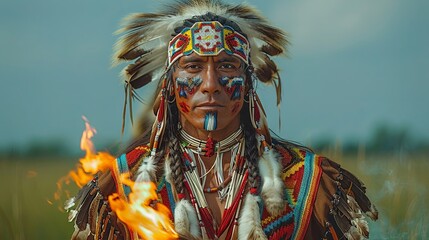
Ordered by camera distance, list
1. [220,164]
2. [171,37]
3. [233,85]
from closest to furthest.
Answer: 1. [233,85]
2. [220,164]
3. [171,37]

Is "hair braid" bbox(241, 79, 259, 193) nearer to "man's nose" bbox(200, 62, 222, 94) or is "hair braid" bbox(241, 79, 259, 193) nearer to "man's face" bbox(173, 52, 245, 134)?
"man's face" bbox(173, 52, 245, 134)

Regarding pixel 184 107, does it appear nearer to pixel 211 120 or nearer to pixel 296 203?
pixel 211 120

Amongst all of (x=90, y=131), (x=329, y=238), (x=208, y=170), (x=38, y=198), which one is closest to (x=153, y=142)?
(x=208, y=170)

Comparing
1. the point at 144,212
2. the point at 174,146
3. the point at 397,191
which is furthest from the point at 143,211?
the point at 397,191

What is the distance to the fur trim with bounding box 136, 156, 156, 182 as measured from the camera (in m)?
5.29

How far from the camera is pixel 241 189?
208 inches

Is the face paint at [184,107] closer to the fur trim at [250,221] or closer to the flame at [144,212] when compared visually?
the flame at [144,212]

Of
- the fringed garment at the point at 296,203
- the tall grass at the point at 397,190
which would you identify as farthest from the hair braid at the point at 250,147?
the tall grass at the point at 397,190

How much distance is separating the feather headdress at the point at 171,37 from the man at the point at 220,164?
1 centimetres

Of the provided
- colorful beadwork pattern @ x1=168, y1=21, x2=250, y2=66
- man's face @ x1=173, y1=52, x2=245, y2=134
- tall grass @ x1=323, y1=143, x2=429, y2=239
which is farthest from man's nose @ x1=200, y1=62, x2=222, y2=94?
tall grass @ x1=323, y1=143, x2=429, y2=239

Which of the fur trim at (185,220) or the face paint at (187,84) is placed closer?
the fur trim at (185,220)

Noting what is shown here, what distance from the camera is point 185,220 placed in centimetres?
514

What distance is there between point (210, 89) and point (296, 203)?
31.8 inches

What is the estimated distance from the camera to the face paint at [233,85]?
206 inches
